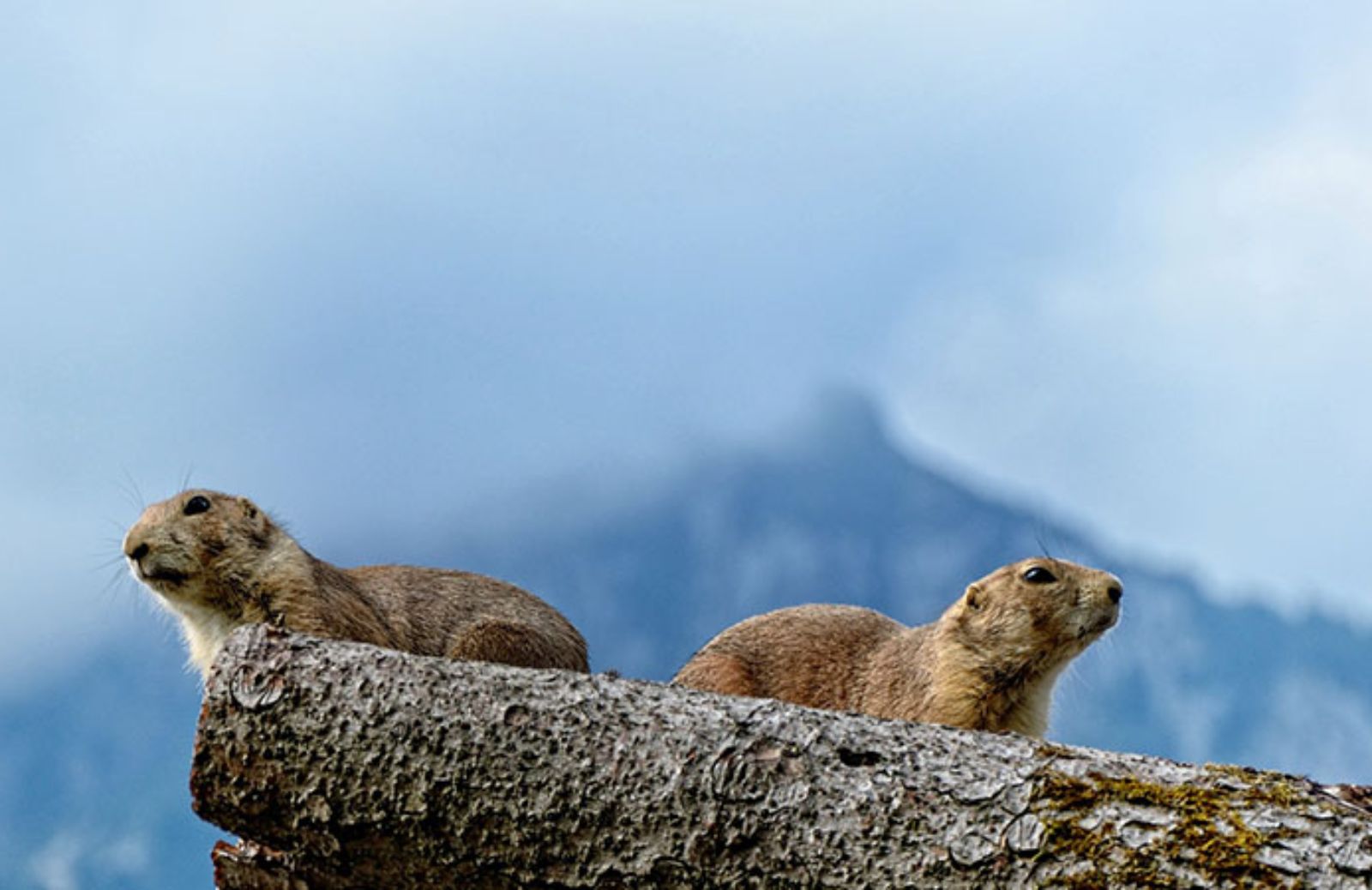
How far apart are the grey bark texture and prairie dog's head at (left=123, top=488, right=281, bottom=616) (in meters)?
2.89

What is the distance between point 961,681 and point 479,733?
4.78 m

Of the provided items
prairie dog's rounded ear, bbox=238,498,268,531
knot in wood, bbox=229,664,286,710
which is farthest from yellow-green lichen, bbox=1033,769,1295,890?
prairie dog's rounded ear, bbox=238,498,268,531

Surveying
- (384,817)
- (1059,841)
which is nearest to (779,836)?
(1059,841)

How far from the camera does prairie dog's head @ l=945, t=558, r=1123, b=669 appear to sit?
32.3 feet

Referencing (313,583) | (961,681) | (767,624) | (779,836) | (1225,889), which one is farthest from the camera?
(767,624)

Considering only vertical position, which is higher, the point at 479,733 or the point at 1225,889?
the point at 479,733

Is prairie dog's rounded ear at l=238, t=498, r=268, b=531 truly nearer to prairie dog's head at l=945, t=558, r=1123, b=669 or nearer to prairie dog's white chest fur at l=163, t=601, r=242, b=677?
prairie dog's white chest fur at l=163, t=601, r=242, b=677

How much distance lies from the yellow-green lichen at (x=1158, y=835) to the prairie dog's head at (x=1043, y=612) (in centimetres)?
415

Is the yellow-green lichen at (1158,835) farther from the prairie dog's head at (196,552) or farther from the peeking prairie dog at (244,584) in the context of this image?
the prairie dog's head at (196,552)

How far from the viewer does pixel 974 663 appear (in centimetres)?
1009

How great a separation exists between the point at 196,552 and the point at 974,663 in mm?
4675

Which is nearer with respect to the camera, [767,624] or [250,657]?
[250,657]

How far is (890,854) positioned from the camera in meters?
5.67

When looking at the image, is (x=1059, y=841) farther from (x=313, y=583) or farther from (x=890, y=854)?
(x=313, y=583)
